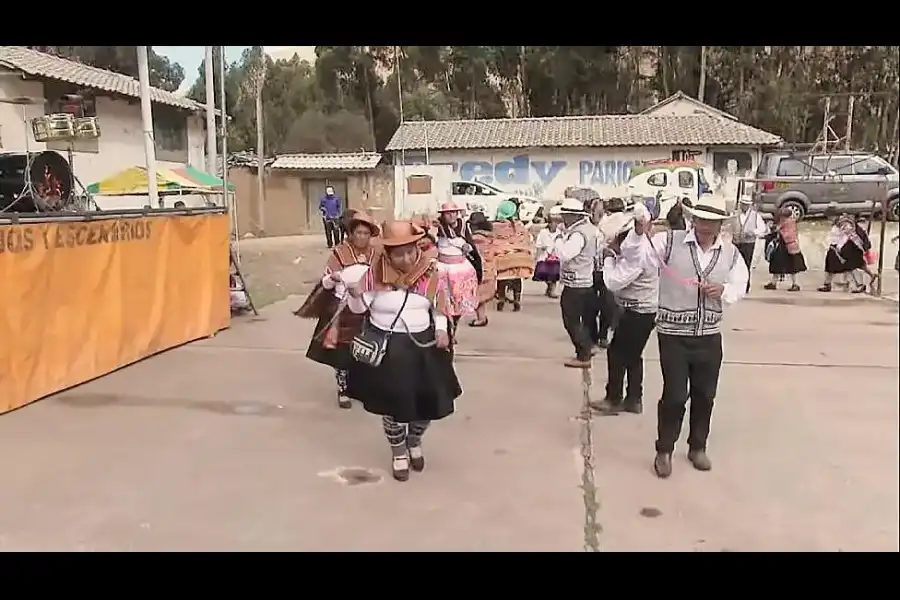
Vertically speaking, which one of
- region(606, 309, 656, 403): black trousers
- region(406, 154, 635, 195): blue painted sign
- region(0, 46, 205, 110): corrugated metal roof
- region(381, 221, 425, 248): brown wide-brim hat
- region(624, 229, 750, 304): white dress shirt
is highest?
region(0, 46, 205, 110): corrugated metal roof

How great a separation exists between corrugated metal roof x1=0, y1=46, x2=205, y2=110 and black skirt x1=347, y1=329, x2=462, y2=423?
12631 mm

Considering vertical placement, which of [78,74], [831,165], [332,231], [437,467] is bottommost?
[437,467]

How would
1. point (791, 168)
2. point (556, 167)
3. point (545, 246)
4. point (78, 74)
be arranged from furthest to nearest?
point (556, 167), point (78, 74), point (791, 168), point (545, 246)

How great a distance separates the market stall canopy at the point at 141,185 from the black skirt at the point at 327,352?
316 inches

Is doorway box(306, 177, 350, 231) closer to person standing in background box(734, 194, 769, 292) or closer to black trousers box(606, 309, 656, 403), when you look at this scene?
person standing in background box(734, 194, 769, 292)

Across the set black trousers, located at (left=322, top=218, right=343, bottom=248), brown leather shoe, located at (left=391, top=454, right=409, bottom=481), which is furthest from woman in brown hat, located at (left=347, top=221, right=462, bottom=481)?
black trousers, located at (left=322, top=218, right=343, bottom=248)

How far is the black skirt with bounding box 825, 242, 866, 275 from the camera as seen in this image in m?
12.3

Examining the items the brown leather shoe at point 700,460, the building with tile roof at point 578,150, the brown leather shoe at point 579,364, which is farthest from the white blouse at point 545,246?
the building with tile roof at point 578,150

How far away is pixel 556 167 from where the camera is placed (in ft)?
94.5

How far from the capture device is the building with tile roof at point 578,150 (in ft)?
91.9

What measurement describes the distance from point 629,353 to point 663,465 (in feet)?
4.27

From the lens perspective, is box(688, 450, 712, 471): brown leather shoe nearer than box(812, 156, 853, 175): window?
Yes

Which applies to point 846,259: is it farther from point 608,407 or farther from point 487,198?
point 487,198

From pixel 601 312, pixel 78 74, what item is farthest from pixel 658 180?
pixel 78 74
